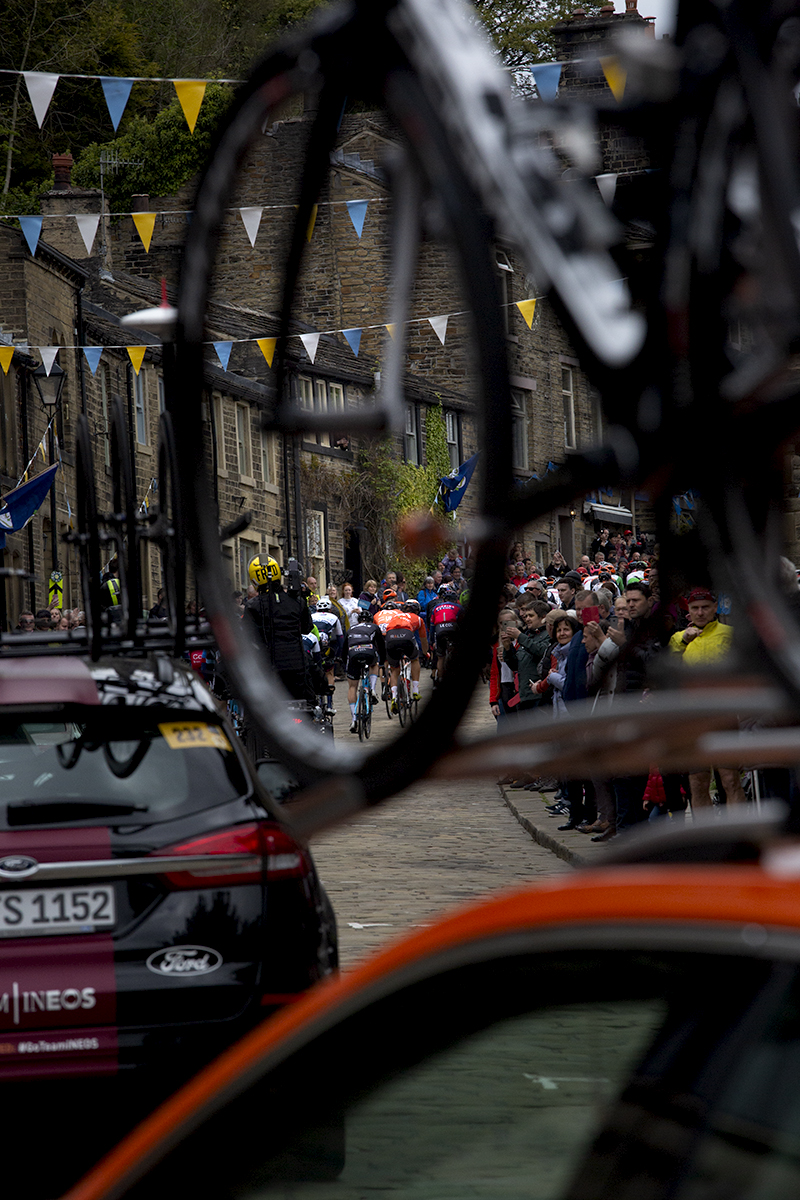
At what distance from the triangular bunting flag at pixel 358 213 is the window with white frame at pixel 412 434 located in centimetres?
18

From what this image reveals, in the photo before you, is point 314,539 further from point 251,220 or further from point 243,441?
point 251,220

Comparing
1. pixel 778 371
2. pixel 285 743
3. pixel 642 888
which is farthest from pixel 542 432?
pixel 285 743

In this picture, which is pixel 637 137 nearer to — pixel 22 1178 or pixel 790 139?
pixel 790 139

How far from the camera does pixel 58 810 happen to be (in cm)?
540

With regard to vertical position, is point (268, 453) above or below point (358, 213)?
below

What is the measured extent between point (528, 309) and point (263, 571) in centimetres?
108

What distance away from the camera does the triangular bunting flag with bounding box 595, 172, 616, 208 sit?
5.07 feet

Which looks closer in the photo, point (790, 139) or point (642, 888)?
point (790, 139)

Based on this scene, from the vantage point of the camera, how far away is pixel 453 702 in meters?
1.56

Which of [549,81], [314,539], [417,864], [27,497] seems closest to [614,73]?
[549,81]

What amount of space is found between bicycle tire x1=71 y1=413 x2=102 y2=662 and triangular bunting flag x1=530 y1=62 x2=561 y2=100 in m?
1.06

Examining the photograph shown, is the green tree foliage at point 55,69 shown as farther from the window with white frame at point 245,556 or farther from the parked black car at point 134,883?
the window with white frame at point 245,556

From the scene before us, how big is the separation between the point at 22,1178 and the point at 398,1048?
3721 mm

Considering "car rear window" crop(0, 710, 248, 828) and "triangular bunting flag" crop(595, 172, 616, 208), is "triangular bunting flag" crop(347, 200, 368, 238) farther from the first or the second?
"car rear window" crop(0, 710, 248, 828)
